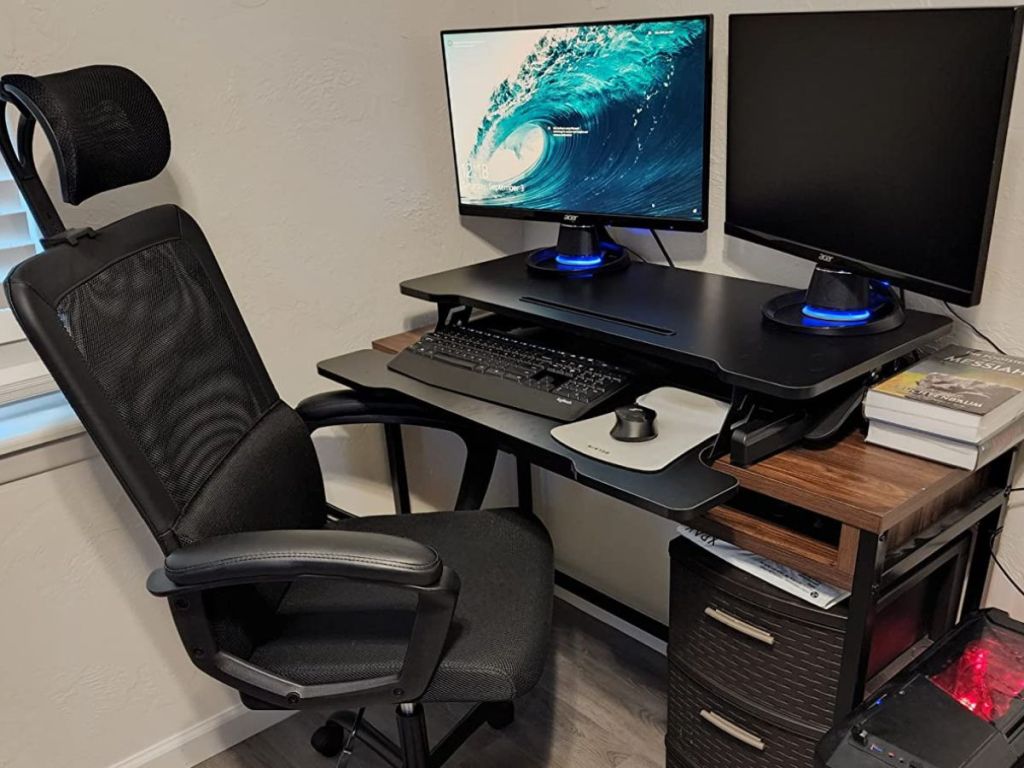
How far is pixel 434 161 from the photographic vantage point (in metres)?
1.92

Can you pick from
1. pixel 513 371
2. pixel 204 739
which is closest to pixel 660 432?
pixel 513 371

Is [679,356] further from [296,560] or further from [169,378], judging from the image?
[169,378]

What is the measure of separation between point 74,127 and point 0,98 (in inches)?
5.4

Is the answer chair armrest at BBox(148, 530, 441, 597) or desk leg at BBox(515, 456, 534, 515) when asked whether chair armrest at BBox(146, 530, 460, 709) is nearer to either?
chair armrest at BBox(148, 530, 441, 597)

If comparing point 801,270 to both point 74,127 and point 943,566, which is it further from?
point 74,127

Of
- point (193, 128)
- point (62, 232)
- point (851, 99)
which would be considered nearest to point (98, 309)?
point (62, 232)

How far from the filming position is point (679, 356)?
1.27 m

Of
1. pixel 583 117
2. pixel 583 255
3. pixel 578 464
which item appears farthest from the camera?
pixel 583 255

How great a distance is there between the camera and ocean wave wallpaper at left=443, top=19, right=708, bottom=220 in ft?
4.85

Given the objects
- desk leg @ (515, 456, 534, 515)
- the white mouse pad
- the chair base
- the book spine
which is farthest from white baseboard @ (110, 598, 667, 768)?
the book spine

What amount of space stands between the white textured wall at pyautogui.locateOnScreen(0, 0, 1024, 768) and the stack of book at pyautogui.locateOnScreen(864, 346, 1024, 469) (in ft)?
0.59

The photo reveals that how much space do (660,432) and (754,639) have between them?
0.34 meters

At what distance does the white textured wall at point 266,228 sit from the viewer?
1473mm

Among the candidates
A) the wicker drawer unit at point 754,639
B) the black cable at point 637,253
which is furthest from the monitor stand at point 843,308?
the black cable at point 637,253
